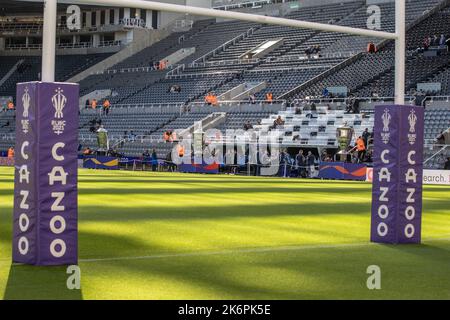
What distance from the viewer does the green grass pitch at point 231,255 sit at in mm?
7512

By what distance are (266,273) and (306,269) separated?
53cm

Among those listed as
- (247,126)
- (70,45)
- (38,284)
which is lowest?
(38,284)

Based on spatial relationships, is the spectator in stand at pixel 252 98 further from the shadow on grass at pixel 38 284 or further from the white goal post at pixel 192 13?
the shadow on grass at pixel 38 284

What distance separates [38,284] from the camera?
24.9 feet

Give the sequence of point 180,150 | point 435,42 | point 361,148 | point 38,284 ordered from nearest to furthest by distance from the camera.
Answer: point 38,284 → point 361,148 → point 180,150 → point 435,42

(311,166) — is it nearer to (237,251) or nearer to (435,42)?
(435,42)

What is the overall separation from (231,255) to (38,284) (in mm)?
2884

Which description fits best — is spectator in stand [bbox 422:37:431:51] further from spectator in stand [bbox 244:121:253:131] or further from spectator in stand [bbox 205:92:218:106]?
spectator in stand [bbox 205:92:218:106]

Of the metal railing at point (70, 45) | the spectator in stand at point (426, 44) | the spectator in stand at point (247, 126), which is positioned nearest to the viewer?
the spectator in stand at point (247, 126)

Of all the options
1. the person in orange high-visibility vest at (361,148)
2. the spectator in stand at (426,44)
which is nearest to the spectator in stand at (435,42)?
the spectator in stand at (426,44)

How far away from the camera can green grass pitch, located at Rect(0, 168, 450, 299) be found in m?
7.51

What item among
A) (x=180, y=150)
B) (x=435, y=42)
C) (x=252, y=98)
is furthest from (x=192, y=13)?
(x=252, y=98)

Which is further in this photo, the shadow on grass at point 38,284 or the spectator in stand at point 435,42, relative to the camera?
the spectator in stand at point 435,42

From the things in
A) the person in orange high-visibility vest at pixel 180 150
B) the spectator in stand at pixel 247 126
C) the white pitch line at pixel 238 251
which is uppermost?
the spectator in stand at pixel 247 126
